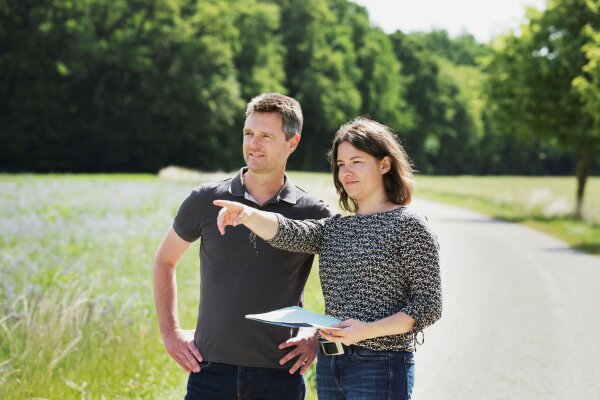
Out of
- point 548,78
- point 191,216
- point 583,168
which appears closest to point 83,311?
point 191,216

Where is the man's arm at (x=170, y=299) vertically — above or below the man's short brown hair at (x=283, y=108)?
below

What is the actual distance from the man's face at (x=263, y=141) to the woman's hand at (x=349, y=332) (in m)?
0.85

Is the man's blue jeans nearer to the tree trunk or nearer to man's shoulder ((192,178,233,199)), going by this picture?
man's shoulder ((192,178,233,199))

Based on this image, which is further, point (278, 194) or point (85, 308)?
point (85, 308)

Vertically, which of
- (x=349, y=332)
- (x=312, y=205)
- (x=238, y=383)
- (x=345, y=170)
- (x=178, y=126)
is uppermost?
(x=345, y=170)

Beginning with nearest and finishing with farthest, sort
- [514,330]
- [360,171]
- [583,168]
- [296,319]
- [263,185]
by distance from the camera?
[296,319], [360,171], [263,185], [514,330], [583,168]

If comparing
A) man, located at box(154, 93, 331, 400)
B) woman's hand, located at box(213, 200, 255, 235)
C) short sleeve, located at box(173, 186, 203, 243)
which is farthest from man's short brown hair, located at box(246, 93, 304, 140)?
woman's hand, located at box(213, 200, 255, 235)

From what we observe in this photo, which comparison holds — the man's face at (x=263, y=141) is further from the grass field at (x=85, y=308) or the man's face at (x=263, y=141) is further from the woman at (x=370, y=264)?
the grass field at (x=85, y=308)

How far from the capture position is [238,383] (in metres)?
3.60

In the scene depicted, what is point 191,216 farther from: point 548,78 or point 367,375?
point 548,78

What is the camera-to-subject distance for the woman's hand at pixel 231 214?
3.19 meters

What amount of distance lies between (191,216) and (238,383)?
756 mm

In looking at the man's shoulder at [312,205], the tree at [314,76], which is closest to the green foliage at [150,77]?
the tree at [314,76]

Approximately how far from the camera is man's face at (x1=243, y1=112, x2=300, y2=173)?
370 centimetres
